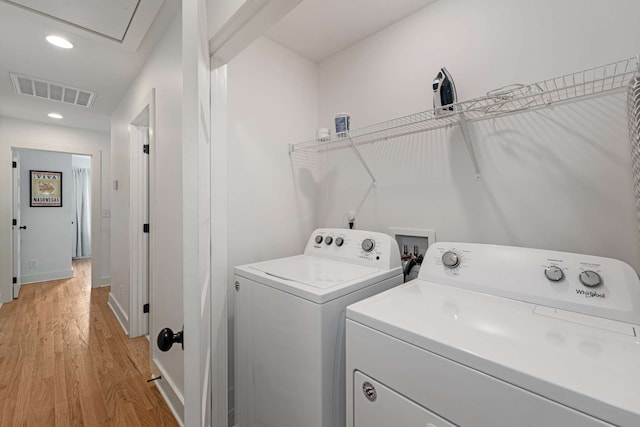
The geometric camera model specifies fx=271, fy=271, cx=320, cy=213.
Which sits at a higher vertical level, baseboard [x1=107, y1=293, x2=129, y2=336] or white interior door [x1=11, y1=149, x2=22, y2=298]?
white interior door [x1=11, y1=149, x2=22, y2=298]

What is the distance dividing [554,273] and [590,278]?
0.09 meters

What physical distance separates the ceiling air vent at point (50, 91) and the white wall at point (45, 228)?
1956mm

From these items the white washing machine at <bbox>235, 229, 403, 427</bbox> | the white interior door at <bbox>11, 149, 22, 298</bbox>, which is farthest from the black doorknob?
the white interior door at <bbox>11, 149, 22, 298</bbox>

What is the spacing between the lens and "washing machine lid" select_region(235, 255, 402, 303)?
1054mm

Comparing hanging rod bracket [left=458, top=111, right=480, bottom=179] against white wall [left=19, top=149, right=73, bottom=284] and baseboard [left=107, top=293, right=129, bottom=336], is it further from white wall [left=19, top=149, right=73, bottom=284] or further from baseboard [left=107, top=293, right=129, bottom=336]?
white wall [left=19, top=149, right=73, bottom=284]

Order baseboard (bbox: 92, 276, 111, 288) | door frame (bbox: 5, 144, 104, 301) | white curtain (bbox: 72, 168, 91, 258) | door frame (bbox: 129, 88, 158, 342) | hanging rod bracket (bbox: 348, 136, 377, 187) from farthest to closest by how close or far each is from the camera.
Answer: white curtain (bbox: 72, 168, 91, 258), baseboard (bbox: 92, 276, 111, 288), door frame (bbox: 5, 144, 104, 301), door frame (bbox: 129, 88, 158, 342), hanging rod bracket (bbox: 348, 136, 377, 187)

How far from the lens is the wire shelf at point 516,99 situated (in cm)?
100

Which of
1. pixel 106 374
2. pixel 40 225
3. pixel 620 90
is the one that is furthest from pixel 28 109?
pixel 620 90

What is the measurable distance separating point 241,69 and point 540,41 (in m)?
1.54

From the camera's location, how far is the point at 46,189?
441 centimetres

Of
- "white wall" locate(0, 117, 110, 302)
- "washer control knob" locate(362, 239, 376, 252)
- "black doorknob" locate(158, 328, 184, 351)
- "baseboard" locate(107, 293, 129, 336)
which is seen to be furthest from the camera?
"white wall" locate(0, 117, 110, 302)

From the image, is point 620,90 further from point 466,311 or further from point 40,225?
point 40,225

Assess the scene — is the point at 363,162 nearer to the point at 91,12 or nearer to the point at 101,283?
the point at 91,12

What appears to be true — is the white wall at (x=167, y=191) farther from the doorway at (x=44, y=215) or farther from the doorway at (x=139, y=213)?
the doorway at (x=44, y=215)
